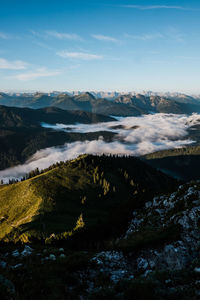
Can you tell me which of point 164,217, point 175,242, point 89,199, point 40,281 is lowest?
point 89,199

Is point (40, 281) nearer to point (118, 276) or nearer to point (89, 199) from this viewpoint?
point (118, 276)

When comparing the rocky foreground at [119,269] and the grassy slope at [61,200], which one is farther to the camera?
the grassy slope at [61,200]

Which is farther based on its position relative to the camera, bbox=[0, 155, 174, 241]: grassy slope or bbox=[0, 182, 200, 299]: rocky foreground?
bbox=[0, 155, 174, 241]: grassy slope

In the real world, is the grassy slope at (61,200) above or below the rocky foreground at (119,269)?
below

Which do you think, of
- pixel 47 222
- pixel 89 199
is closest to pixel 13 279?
pixel 47 222

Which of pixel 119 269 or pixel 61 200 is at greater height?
pixel 119 269

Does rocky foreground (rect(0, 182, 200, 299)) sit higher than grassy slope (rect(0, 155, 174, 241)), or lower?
higher

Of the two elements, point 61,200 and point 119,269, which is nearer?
point 119,269

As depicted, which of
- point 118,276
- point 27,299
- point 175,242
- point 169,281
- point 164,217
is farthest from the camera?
point 164,217
